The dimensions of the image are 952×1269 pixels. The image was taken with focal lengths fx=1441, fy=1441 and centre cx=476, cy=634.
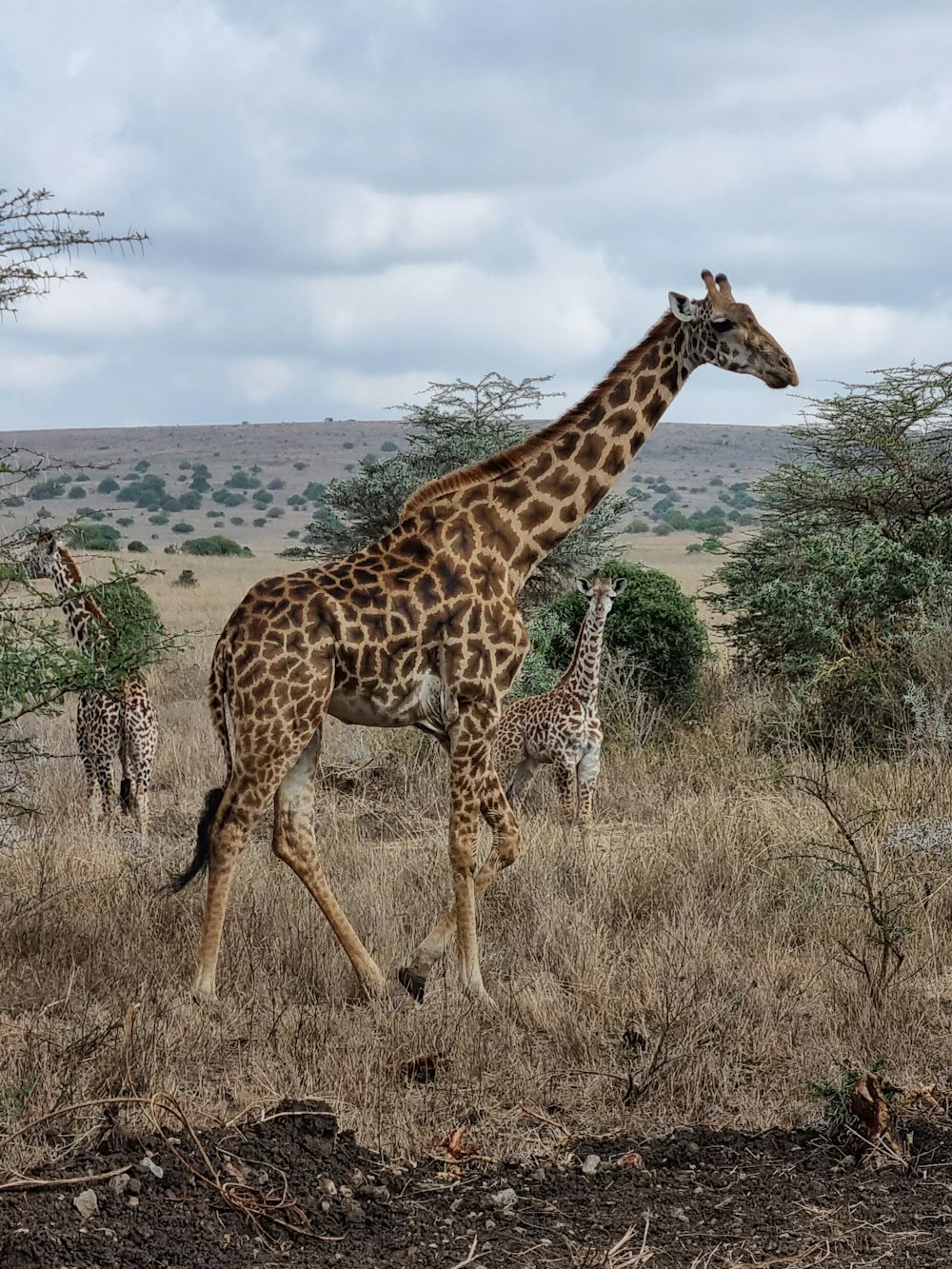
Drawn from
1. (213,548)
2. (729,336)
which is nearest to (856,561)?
(729,336)

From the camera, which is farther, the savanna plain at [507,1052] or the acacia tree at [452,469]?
the acacia tree at [452,469]

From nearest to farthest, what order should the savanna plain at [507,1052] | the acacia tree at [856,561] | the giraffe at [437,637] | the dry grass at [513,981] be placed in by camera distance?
the savanna plain at [507,1052], the dry grass at [513,981], the giraffe at [437,637], the acacia tree at [856,561]

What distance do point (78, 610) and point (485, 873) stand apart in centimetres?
404

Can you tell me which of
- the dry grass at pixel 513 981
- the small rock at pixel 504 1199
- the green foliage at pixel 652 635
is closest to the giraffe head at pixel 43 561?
the dry grass at pixel 513 981

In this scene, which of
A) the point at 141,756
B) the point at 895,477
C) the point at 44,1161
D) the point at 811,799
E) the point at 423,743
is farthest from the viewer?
the point at 895,477

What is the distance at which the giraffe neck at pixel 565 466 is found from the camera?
692 cm

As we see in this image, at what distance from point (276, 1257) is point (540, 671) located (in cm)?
942

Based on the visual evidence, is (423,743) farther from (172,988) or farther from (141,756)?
(172,988)

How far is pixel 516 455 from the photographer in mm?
7090

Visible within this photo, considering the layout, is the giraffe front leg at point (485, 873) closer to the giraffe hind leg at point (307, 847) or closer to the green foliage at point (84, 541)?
the giraffe hind leg at point (307, 847)

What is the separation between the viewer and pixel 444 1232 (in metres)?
4.41

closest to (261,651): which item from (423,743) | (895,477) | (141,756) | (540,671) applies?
(141,756)

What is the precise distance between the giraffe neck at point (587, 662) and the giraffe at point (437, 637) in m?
2.95

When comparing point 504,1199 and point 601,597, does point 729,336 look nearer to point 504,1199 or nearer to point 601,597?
point 601,597
